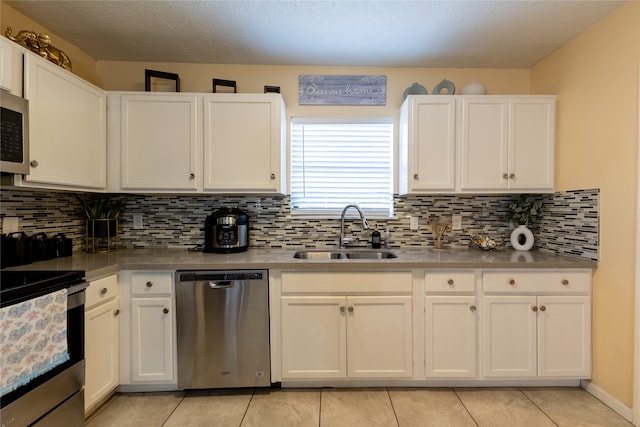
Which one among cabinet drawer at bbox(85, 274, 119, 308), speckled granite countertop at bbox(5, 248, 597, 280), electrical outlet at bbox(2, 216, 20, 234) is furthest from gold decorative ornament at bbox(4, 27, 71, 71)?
cabinet drawer at bbox(85, 274, 119, 308)

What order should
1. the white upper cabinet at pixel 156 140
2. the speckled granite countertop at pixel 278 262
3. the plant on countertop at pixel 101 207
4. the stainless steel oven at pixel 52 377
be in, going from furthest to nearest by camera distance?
the plant on countertop at pixel 101 207, the white upper cabinet at pixel 156 140, the speckled granite countertop at pixel 278 262, the stainless steel oven at pixel 52 377

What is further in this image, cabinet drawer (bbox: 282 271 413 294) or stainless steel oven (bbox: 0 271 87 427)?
cabinet drawer (bbox: 282 271 413 294)

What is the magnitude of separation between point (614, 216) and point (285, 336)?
2.15 meters

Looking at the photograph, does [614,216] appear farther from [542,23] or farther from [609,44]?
[542,23]

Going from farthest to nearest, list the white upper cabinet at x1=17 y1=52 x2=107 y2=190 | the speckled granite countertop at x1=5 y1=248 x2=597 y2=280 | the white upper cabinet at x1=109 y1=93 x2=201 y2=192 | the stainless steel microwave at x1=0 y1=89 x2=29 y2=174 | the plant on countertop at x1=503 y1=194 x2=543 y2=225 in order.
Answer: the plant on countertop at x1=503 y1=194 x2=543 y2=225 → the white upper cabinet at x1=109 y1=93 x2=201 y2=192 → the speckled granite countertop at x1=5 y1=248 x2=597 y2=280 → the white upper cabinet at x1=17 y1=52 x2=107 y2=190 → the stainless steel microwave at x1=0 y1=89 x2=29 y2=174

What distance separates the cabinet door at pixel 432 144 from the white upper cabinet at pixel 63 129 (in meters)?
2.22

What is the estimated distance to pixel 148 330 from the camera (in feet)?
6.32

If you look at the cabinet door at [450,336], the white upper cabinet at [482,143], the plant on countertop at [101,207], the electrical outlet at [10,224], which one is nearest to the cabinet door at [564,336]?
the cabinet door at [450,336]

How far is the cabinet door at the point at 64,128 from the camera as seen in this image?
5.28ft

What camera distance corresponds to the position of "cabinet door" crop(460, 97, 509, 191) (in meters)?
2.22

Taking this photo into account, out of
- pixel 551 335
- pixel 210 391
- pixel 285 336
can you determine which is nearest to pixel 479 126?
pixel 551 335

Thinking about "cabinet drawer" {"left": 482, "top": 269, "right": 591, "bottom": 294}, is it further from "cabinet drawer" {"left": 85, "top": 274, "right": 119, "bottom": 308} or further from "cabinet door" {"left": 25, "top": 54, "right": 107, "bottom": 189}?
"cabinet door" {"left": 25, "top": 54, "right": 107, "bottom": 189}

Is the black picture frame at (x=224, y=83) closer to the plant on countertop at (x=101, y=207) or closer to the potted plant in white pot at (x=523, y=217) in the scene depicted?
the plant on countertop at (x=101, y=207)

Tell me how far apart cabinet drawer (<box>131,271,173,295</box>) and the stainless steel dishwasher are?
8 cm
